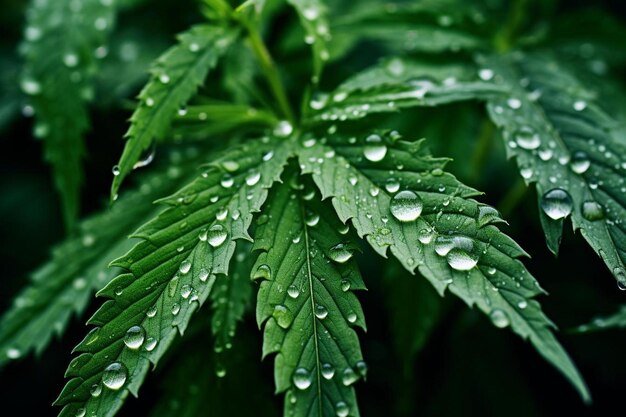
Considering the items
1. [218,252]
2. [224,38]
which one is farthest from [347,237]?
[224,38]

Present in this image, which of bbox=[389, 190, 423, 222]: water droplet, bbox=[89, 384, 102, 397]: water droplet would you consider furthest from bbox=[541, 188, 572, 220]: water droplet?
bbox=[89, 384, 102, 397]: water droplet

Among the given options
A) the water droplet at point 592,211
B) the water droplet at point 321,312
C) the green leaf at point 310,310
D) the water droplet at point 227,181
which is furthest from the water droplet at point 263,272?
the water droplet at point 592,211

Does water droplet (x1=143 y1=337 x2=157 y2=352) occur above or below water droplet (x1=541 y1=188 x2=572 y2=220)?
above

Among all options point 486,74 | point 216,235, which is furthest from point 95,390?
point 486,74

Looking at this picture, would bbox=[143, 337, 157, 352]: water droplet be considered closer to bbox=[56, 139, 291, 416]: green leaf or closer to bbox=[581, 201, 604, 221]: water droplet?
bbox=[56, 139, 291, 416]: green leaf

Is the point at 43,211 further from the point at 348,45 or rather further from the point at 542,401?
the point at 542,401

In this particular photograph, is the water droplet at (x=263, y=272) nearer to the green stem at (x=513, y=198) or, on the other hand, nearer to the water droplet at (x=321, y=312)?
the water droplet at (x=321, y=312)
